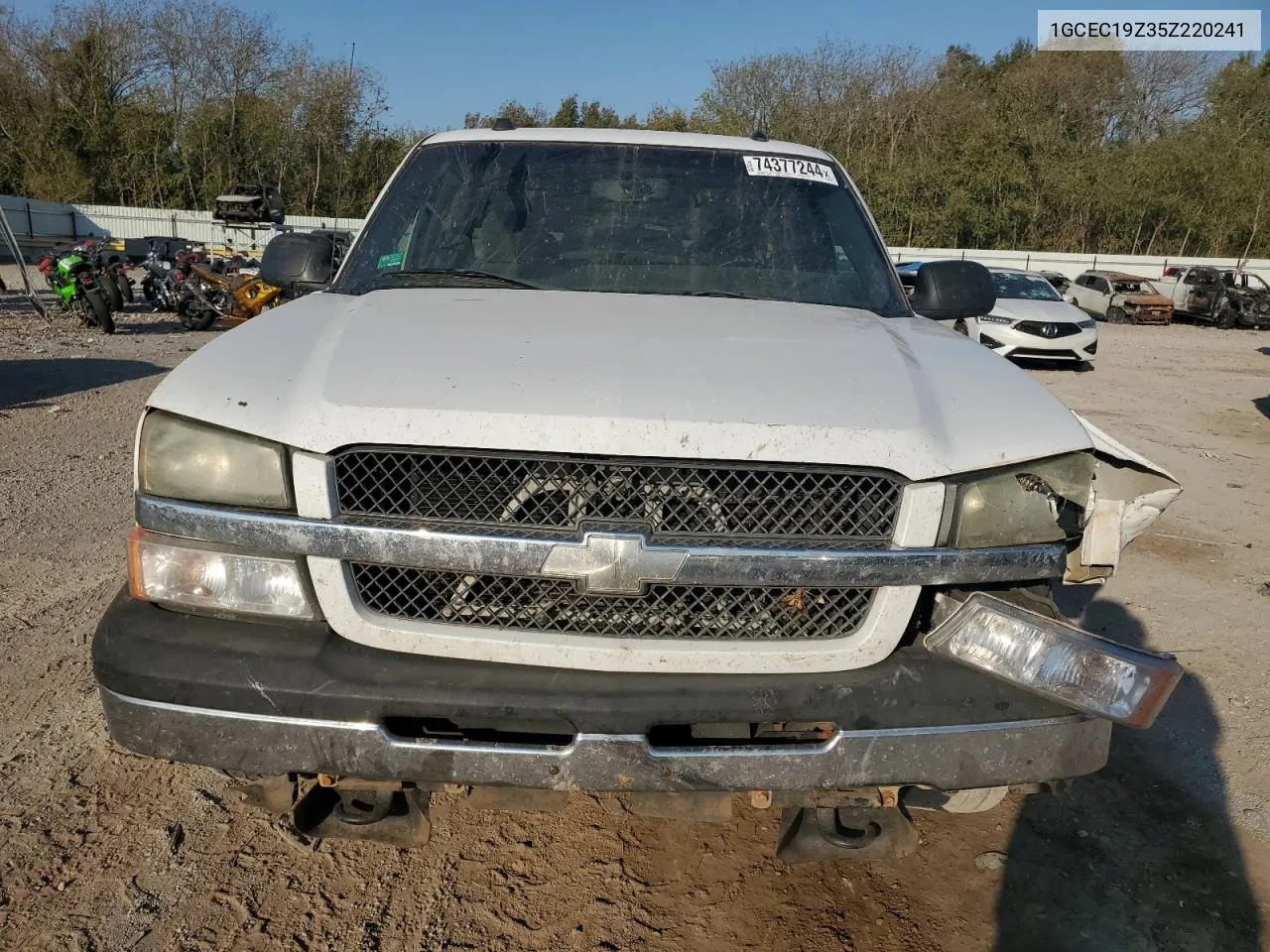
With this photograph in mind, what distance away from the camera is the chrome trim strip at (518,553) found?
6.43 ft

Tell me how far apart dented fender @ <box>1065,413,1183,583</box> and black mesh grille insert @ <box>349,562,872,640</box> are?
2.34 ft

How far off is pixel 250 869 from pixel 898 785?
69.0 inches

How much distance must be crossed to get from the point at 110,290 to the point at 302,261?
12374 millimetres

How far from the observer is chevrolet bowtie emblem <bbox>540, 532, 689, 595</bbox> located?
1931mm

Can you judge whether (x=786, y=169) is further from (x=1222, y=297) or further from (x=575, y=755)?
(x=1222, y=297)

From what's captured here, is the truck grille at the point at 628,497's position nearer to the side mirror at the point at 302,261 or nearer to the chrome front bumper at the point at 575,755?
the chrome front bumper at the point at 575,755

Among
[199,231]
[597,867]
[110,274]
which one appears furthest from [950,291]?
[199,231]

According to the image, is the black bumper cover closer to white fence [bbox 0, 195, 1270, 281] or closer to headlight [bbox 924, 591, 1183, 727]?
headlight [bbox 924, 591, 1183, 727]

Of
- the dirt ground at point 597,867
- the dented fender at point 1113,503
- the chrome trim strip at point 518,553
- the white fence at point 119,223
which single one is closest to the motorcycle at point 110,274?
the dirt ground at point 597,867

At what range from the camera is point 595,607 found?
6.78ft

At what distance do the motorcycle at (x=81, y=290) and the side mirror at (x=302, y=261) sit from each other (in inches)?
471

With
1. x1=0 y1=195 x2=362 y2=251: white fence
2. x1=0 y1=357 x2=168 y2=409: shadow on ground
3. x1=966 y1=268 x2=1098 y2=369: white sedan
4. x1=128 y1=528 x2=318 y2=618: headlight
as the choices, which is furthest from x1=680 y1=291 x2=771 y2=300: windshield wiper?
x1=0 y1=195 x2=362 y2=251: white fence

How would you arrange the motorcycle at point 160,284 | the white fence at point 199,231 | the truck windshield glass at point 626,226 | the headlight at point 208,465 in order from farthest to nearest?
1. the white fence at point 199,231
2. the motorcycle at point 160,284
3. the truck windshield glass at point 626,226
4. the headlight at point 208,465

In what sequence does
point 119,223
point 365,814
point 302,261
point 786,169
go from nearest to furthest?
point 365,814 → point 302,261 → point 786,169 → point 119,223
